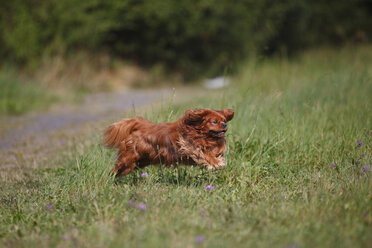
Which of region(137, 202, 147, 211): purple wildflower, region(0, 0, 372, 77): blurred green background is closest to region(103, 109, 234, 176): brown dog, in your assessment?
region(137, 202, 147, 211): purple wildflower

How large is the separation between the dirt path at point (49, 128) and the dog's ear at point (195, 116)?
903 mm

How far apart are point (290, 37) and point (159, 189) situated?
1395 centimetres

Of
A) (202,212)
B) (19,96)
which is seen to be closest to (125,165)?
(202,212)

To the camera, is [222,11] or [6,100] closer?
[6,100]

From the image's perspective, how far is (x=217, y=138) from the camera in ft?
13.0

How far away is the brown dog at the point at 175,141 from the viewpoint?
3.89 metres

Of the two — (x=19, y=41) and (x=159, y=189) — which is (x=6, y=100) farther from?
(x=159, y=189)

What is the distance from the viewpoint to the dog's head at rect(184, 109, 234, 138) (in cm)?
386

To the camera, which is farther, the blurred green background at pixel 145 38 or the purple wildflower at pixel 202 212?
the blurred green background at pixel 145 38

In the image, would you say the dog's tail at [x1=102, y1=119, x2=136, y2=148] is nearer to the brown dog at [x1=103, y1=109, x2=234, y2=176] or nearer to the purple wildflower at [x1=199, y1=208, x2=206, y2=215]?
the brown dog at [x1=103, y1=109, x2=234, y2=176]

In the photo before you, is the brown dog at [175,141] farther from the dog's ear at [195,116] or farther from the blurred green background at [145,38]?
the blurred green background at [145,38]

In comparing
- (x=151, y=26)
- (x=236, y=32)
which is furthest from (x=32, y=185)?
(x=236, y=32)

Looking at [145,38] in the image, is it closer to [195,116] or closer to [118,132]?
[118,132]

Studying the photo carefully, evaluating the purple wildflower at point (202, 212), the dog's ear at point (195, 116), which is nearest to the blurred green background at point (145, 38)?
the dog's ear at point (195, 116)
